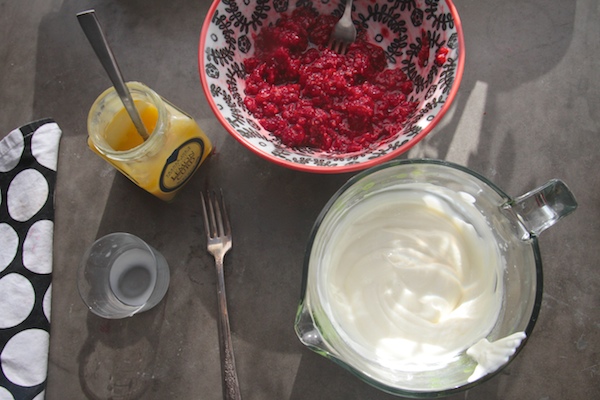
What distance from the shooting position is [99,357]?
1.18 m

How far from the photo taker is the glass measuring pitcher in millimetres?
928

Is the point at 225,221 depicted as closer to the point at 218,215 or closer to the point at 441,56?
the point at 218,215

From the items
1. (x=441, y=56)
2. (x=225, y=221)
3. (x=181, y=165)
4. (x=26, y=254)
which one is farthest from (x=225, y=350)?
(x=441, y=56)

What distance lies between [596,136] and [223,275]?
971 mm

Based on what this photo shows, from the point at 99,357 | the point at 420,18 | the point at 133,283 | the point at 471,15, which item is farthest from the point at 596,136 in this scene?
the point at 99,357

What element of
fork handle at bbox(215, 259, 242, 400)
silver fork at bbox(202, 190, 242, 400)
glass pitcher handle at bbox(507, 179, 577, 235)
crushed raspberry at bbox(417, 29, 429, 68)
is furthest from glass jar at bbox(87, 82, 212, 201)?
glass pitcher handle at bbox(507, 179, 577, 235)

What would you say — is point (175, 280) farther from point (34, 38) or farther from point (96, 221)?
point (34, 38)

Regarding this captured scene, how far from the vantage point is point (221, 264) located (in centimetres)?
116

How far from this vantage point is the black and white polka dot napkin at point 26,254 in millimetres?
1166

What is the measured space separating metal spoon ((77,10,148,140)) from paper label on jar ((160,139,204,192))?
0.11 metres

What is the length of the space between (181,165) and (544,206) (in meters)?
0.75

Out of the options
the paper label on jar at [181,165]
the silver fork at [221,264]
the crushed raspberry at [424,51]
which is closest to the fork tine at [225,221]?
the silver fork at [221,264]

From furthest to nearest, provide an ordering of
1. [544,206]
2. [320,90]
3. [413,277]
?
[320,90]
[413,277]
[544,206]

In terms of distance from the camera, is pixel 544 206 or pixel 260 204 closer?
pixel 544 206
